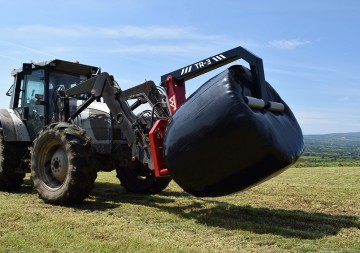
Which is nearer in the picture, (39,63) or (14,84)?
(39,63)

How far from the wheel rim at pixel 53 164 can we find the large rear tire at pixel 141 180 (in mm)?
1771

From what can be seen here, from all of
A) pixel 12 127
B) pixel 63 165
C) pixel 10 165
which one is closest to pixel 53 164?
pixel 63 165

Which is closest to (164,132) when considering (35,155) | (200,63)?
(200,63)

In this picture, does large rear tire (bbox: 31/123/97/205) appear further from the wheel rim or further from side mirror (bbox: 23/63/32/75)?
side mirror (bbox: 23/63/32/75)

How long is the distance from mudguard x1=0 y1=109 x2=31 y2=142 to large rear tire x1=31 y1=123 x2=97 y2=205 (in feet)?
4.18

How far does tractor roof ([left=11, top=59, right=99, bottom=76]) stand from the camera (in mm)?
8367

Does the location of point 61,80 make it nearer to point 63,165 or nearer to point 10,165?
point 10,165

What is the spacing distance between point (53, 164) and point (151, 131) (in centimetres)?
202

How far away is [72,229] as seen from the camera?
4.95m

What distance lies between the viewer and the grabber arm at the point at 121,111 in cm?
662

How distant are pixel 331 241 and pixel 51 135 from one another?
Result: 4.54 m

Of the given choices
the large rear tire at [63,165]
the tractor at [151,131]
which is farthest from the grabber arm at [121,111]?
the large rear tire at [63,165]

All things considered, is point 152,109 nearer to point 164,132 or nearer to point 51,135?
point 164,132

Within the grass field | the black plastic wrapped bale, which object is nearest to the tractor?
the black plastic wrapped bale
